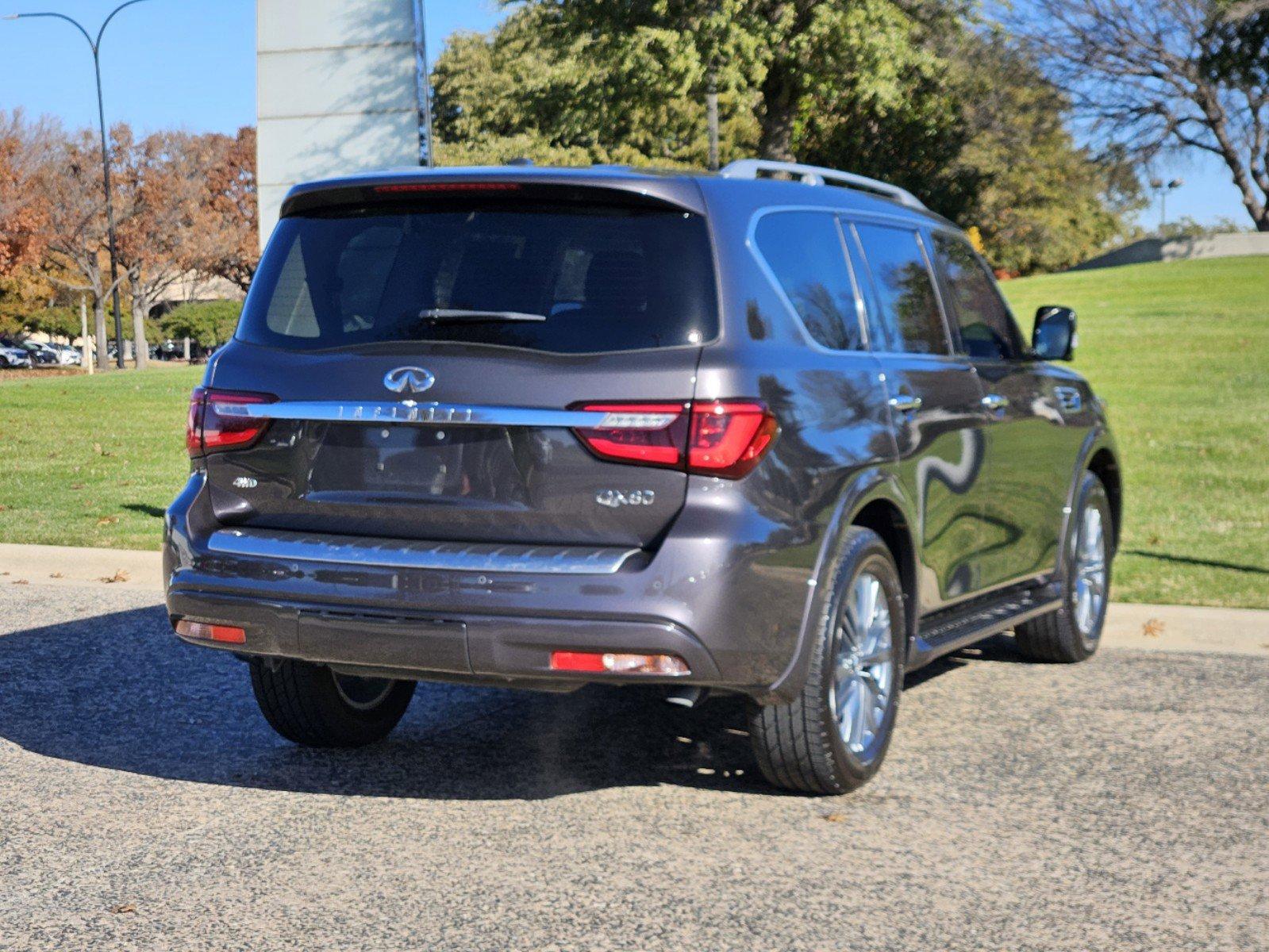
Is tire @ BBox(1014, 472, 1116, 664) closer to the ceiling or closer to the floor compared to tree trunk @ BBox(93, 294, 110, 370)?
closer to the ceiling

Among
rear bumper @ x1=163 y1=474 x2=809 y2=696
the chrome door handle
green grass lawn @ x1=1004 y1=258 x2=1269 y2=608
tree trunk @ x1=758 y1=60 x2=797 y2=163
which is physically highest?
tree trunk @ x1=758 y1=60 x2=797 y2=163

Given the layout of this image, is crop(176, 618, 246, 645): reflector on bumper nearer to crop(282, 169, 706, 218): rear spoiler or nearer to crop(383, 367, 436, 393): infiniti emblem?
crop(383, 367, 436, 393): infiniti emblem

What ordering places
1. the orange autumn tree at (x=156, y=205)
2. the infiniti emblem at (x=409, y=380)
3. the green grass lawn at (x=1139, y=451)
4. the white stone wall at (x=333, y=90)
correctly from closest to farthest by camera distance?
the infiniti emblem at (x=409, y=380)
the green grass lawn at (x=1139, y=451)
the white stone wall at (x=333, y=90)
the orange autumn tree at (x=156, y=205)

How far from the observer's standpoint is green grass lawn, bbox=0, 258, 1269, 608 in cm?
1070

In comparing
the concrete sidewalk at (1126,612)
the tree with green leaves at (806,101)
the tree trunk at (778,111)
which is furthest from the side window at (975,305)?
the tree trunk at (778,111)

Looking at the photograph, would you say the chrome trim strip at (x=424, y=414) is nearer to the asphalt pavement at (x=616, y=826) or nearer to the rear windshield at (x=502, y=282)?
the rear windshield at (x=502, y=282)

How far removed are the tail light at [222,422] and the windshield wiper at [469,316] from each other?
52 cm

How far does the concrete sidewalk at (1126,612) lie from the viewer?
316 inches

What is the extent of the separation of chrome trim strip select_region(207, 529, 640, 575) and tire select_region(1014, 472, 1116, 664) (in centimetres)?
330

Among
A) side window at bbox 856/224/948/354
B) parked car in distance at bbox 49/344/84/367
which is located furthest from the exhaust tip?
parked car in distance at bbox 49/344/84/367

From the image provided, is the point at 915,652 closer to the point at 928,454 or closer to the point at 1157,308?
the point at 928,454

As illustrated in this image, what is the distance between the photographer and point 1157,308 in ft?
133

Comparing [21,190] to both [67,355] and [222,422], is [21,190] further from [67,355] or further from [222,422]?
[222,422]

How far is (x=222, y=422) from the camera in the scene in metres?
5.06
